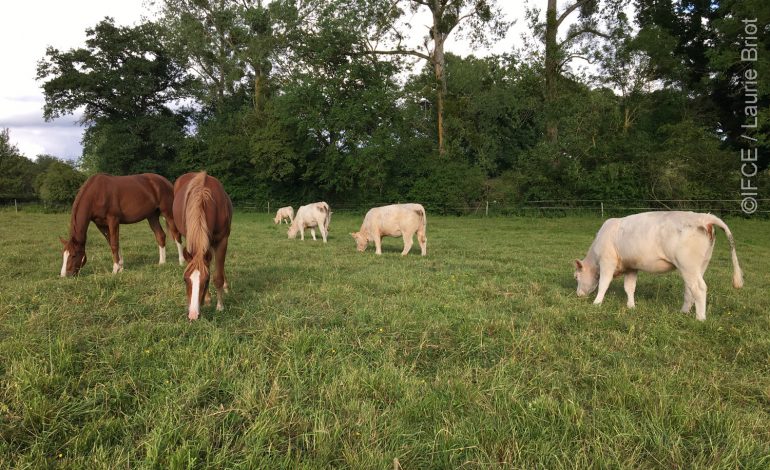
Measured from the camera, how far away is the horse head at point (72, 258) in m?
7.39

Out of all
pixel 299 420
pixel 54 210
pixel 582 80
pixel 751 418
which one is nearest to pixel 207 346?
pixel 299 420

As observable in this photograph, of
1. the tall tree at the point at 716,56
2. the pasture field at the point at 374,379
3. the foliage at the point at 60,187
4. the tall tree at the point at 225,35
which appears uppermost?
the tall tree at the point at 225,35

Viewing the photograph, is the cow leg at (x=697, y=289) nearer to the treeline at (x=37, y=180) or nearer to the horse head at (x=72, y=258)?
the horse head at (x=72, y=258)

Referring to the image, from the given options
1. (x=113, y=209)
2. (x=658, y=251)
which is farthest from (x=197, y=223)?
(x=658, y=251)

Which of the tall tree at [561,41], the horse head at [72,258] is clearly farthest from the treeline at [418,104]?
the horse head at [72,258]

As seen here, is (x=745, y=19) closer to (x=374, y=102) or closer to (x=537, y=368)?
(x=374, y=102)

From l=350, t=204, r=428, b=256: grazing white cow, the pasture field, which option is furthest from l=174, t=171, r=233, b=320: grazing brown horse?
l=350, t=204, r=428, b=256: grazing white cow

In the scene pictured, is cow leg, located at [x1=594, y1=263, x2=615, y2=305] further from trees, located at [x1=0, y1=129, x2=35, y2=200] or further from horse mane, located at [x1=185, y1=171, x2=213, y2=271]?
trees, located at [x1=0, y1=129, x2=35, y2=200]

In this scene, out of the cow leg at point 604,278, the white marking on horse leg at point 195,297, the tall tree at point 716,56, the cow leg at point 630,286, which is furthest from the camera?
the tall tree at point 716,56

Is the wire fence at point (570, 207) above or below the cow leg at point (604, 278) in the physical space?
above

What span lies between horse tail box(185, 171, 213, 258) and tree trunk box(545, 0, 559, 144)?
27.1 m

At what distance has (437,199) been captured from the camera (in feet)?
99.9

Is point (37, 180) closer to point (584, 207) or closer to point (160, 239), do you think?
point (160, 239)

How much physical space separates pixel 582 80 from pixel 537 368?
1189 inches
